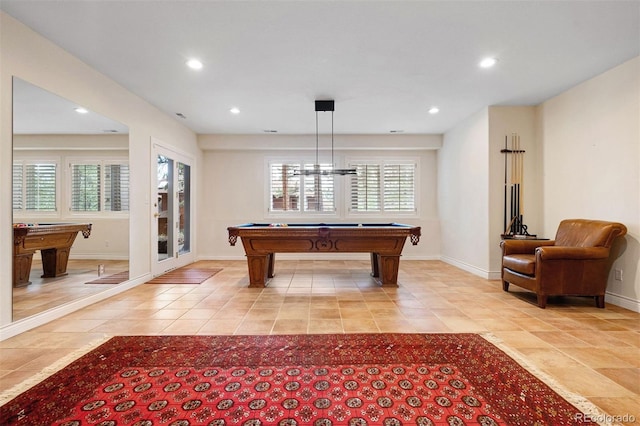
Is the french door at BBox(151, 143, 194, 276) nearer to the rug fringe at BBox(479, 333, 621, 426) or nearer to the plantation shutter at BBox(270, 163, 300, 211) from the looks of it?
the plantation shutter at BBox(270, 163, 300, 211)

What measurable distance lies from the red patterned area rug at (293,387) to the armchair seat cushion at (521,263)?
1.56 meters

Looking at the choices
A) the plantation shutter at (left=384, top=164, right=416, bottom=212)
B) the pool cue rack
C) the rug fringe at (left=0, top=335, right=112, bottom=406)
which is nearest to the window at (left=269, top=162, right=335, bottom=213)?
the plantation shutter at (left=384, top=164, right=416, bottom=212)

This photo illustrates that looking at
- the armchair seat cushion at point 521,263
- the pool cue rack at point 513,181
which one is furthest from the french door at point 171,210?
the pool cue rack at point 513,181

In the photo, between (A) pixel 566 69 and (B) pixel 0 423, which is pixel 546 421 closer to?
(B) pixel 0 423

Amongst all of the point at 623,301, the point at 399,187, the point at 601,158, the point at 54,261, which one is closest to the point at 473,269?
the point at 623,301

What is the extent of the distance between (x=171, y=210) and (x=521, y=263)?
18.6 feet

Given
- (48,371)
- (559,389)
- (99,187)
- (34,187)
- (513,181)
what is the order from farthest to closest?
(513,181) → (99,187) → (34,187) → (48,371) → (559,389)

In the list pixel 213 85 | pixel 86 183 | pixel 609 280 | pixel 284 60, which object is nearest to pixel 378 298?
pixel 609 280

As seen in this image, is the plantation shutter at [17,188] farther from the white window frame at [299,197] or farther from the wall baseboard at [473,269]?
the wall baseboard at [473,269]

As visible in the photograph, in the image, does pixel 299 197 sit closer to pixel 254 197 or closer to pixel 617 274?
pixel 254 197

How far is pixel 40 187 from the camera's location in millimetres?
2908

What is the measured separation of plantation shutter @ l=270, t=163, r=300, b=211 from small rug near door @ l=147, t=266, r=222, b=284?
209 centimetres

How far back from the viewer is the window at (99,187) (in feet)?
11.1

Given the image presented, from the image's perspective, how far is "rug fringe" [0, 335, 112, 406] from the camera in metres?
1.68
